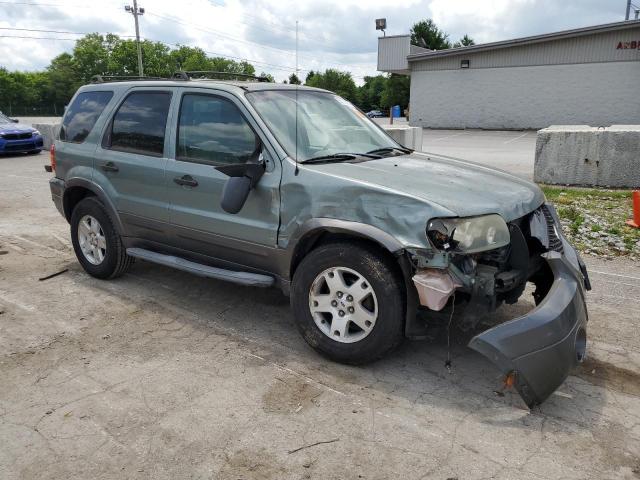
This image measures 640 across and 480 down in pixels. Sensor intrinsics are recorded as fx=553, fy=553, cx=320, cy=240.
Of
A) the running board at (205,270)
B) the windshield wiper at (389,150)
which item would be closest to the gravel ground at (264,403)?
the running board at (205,270)

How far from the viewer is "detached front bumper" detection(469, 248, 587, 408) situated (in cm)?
294

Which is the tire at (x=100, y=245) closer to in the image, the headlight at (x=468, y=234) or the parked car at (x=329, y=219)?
the parked car at (x=329, y=219)

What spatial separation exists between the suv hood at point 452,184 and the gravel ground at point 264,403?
105 cm

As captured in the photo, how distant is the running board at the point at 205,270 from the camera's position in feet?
13.5

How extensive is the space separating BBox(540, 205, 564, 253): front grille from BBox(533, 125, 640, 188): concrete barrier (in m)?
6.44

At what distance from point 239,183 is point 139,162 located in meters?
1.43

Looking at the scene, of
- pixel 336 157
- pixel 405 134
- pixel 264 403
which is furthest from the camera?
pixel 405 134

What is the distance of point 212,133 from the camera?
4402 mm

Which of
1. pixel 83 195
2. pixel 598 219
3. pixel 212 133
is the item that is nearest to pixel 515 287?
pixel 212 133

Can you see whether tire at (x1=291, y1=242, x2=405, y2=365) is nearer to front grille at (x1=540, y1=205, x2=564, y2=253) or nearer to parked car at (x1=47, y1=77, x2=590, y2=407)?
parked car at (x1=47, y1=77, x2=590, y2=407)

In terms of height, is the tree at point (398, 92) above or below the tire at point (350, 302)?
above

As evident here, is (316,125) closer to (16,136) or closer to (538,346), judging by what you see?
(538,346)

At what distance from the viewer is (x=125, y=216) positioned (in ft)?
16.6

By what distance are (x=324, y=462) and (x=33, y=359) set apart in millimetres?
2357
